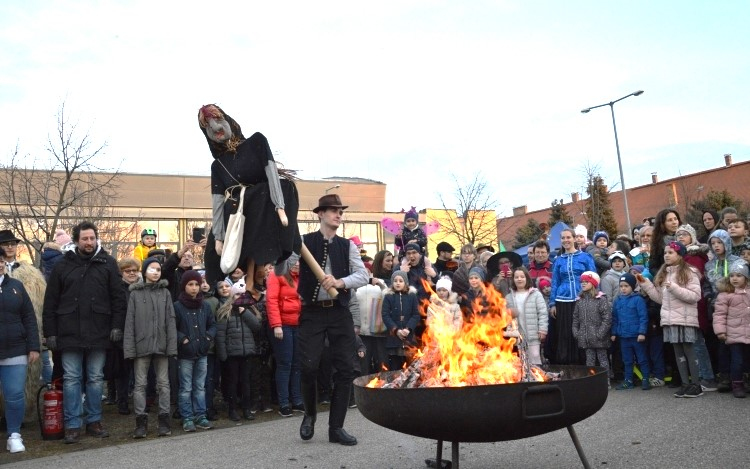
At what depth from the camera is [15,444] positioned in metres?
6.64

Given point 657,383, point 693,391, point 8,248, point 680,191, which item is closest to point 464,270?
point 657,383

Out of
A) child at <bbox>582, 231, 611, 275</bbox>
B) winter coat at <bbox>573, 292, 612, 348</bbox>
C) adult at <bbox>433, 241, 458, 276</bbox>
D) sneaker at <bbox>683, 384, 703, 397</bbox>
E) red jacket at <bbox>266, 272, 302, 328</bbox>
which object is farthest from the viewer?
adult at <bbox>433, 241, 458, 276</bbox>

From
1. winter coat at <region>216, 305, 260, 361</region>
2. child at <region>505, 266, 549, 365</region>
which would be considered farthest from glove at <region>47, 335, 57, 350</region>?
child at <region>505, 266, 549, 365</region>

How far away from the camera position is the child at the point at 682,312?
26.9 feet

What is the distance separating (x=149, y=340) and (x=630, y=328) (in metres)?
6.08

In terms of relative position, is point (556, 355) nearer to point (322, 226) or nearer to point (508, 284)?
point (508, 284)

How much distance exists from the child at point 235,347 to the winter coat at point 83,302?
1.22m

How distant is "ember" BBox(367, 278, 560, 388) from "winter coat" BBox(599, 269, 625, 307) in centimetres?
511

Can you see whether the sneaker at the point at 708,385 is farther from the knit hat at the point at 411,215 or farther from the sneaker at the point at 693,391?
the knit hat at the point at 411,215

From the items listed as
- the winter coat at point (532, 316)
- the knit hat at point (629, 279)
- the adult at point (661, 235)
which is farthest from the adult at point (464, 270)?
the adult at point (661, 235)

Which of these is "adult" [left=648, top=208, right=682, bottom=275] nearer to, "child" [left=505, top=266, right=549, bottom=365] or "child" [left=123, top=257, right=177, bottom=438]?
"child" [left=505, top=266, right=549, bottom=365]

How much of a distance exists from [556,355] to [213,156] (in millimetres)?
6676

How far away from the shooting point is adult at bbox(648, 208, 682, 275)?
31.5ft

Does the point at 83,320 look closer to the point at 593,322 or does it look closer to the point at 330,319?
the point at 330,319
